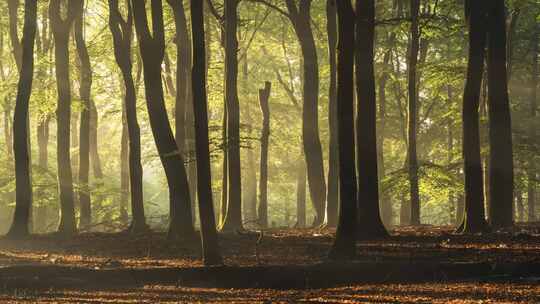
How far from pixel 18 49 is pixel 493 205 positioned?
23485mm

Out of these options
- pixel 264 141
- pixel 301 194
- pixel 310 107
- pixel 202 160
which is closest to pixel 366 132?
pixel 202 160

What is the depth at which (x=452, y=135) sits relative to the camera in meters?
37.4

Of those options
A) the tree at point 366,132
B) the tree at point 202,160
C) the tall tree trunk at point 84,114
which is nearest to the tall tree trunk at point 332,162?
the tree at point 366,132

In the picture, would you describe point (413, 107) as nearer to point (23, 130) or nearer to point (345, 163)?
point (345, 163)

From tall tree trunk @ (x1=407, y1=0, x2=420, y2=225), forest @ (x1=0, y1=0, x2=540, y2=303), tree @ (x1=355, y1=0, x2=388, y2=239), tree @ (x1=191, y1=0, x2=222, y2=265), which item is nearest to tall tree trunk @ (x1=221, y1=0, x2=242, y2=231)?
forest @ (x1=0, y1=0, x2=540, y2=303)

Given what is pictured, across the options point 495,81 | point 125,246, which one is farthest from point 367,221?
point 125,246

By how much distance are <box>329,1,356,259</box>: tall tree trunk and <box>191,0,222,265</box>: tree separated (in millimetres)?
2665

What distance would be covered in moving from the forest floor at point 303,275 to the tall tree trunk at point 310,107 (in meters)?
9.22

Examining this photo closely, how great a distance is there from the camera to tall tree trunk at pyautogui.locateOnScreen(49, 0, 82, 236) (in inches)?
963

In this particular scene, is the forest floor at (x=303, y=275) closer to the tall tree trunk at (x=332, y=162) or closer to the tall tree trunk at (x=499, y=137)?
the tall tree trunk at (x=499, y=137)

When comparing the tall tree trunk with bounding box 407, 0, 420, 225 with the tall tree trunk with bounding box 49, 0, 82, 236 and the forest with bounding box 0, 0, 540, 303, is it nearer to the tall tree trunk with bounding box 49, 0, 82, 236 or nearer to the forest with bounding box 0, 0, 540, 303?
the forest with bounding box 0, 0, 540, 303

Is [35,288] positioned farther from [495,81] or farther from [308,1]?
[308,1]

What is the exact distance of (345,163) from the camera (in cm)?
1440

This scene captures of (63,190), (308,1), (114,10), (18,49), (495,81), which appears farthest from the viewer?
(18,49)
